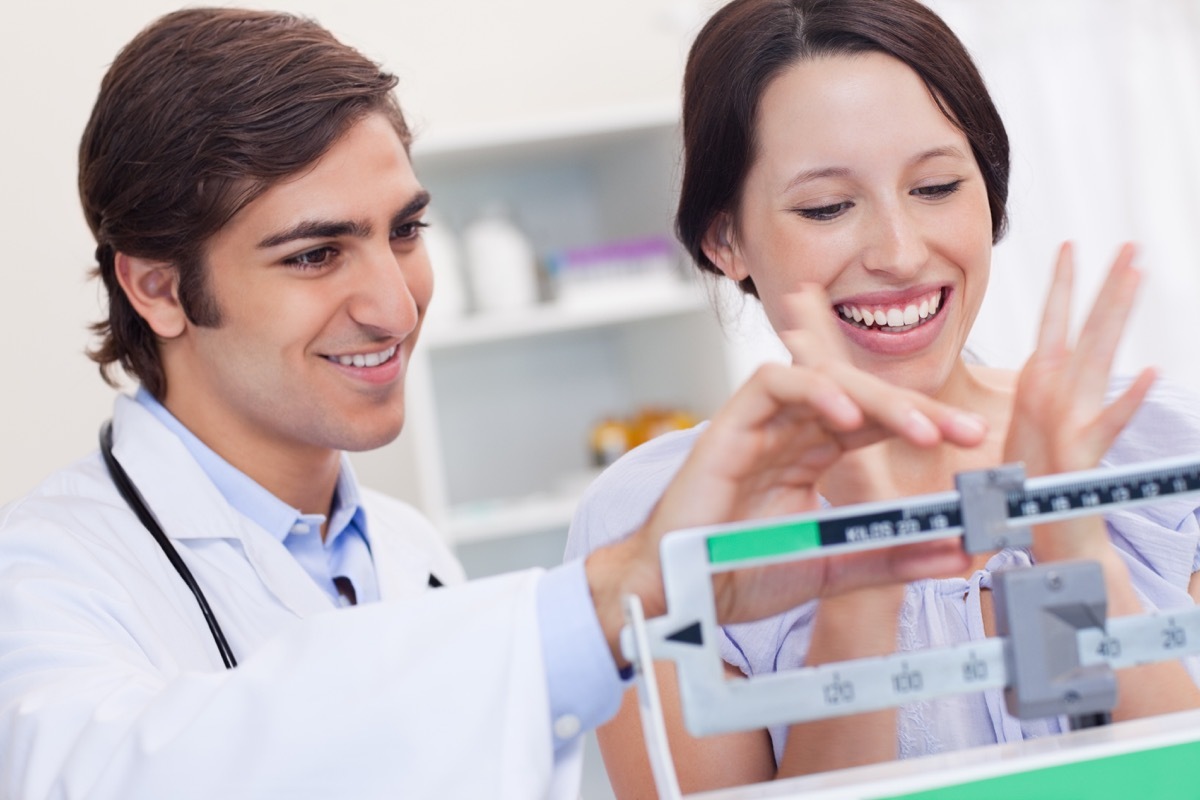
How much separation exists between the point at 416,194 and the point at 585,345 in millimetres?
1875

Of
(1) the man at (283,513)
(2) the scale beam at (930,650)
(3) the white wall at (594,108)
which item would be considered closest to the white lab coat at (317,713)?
(1) the man at (283,513)

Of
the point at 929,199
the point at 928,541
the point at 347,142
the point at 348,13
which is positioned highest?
the point at 348,13

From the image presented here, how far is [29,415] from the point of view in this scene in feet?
10.4

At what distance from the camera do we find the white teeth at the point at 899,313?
4.52 feet

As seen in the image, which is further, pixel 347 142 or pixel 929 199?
pixel 347 142

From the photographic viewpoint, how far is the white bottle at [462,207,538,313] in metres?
3.09

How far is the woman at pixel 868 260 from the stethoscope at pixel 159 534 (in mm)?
410

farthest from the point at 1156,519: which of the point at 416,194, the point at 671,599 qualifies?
the point at 416,194

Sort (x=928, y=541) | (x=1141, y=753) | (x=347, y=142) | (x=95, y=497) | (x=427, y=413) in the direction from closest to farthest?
(x=1141, y=753) < (x=928, y=541) < (x=95, y=497) < (x=347, y=142) < (x=427, y=413)

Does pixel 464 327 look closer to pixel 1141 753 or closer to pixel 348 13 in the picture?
pixel 348 13

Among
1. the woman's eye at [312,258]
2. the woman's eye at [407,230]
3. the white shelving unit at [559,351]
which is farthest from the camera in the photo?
the white shelving unit at [559,351]

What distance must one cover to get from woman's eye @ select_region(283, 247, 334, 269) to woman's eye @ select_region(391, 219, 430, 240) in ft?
0.39

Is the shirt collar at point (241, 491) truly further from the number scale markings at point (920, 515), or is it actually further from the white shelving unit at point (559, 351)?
the white shelving unit at point (559, 351)

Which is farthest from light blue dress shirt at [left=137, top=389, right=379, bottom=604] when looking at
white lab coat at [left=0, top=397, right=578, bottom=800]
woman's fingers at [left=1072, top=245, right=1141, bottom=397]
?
woman's fingers at [left=1072, top=245, right=1141, bottom=397]
